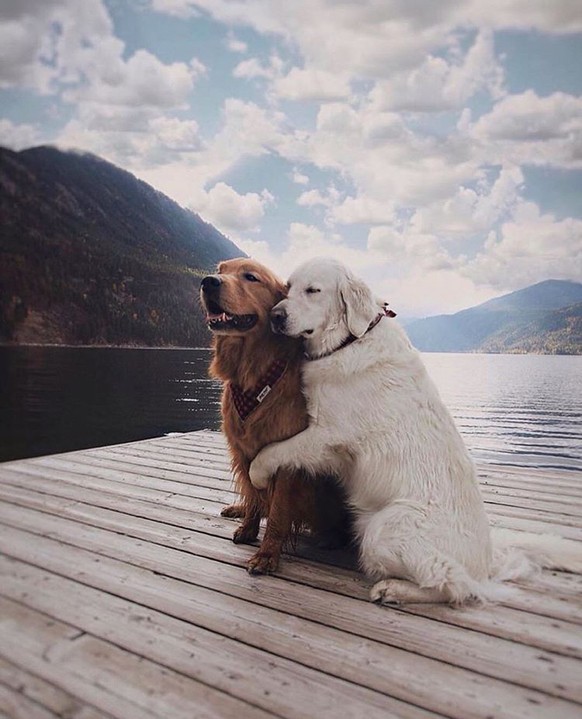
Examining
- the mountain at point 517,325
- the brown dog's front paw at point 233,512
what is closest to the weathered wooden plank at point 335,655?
the brown dog's front paw at point 233,512

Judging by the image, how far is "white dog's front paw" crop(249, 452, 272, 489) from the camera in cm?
229

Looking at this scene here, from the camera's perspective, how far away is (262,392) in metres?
2.34

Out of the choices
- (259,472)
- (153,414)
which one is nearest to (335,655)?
(259,472)

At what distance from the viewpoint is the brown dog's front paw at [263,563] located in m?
2.23

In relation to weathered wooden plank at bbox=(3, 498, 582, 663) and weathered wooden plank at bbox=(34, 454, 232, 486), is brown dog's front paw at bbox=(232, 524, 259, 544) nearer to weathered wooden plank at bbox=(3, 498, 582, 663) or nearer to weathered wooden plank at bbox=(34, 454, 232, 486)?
weathered wooden plank at bbox=(3, 498, 582, 663)

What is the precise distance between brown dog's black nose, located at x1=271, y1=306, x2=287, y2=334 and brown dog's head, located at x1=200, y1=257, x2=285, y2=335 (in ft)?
0.39

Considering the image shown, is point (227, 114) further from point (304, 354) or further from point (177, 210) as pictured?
point (304, 354)

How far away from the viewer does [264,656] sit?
1.62 meters

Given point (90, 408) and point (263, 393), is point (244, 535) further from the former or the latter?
point (90, 408)

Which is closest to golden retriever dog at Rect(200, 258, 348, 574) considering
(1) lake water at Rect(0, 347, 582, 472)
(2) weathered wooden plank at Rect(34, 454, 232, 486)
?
(2) weathered wooden plank at Rect(34, 454, 232, 486)

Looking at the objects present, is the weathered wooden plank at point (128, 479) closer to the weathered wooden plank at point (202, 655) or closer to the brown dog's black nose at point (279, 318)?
the weathered wooden plank at point (202, 655)

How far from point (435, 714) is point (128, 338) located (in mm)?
76960

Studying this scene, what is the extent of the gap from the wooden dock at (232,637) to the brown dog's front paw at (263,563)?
0.12 ft

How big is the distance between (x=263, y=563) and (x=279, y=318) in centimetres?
103
